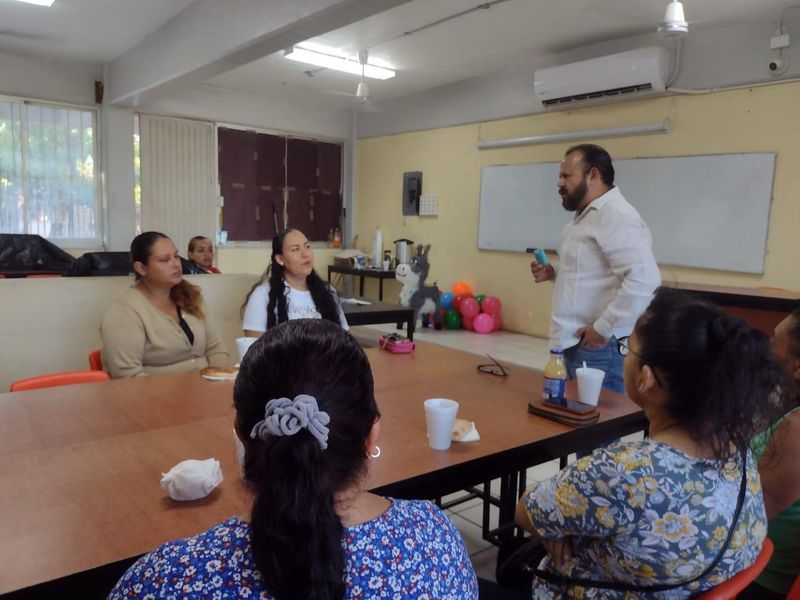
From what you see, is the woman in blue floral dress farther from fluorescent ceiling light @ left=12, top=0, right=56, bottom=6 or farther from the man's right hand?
fluorescent ceiling light @ left=12, top=0, right=56, bottom=6

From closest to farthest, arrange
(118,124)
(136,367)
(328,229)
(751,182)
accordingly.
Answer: (136,367), (751,182), (118,124), (328,229)

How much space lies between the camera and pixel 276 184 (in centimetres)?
821

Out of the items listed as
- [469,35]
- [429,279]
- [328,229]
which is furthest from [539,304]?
[328,229]

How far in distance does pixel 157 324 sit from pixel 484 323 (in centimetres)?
476

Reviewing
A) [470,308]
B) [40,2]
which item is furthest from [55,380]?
[470,308]

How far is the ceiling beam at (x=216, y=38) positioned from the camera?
3641 mm

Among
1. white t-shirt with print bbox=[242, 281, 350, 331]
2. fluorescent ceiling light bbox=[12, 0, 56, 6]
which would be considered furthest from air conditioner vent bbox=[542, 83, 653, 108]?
fluorescent ceiling light bbox=[12, 0, 56, 6]

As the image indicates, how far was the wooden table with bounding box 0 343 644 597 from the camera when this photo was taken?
1.09m

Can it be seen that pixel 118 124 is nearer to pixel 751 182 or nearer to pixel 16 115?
pixel 16 115

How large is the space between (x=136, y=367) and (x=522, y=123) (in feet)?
17.2

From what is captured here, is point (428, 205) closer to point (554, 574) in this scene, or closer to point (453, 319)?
point (453, 319)

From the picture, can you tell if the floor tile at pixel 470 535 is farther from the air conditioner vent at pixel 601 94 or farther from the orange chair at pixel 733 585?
the air conditioner vent at pixel 601 94

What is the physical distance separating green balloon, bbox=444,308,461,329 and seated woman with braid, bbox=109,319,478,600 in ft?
20.9

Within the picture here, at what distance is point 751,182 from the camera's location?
15.9 feet
